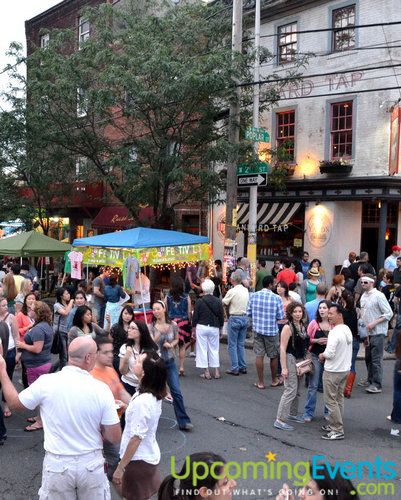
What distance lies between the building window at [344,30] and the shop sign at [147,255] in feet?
29.0

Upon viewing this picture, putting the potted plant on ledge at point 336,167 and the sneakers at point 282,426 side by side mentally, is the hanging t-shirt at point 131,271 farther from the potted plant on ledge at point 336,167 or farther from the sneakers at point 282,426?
the potted plant on ledge at point 336,167

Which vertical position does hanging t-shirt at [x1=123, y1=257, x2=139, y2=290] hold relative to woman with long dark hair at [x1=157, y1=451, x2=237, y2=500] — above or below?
above

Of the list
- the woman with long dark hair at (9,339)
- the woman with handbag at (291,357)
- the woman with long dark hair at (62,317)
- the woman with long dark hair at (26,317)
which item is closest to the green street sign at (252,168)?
the woman with long dark hair at (62,317)

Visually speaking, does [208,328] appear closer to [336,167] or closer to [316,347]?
[316,347]

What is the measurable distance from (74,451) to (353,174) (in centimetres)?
1466

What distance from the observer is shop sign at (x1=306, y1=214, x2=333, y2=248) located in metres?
17.2

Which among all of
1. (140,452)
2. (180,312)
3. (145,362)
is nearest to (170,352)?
(180,312)

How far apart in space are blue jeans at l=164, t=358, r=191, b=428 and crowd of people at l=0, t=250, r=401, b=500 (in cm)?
2

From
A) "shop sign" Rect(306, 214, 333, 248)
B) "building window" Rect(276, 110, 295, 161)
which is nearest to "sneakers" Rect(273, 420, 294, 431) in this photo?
"shop sign" Rect(306, 214, 333, 248)

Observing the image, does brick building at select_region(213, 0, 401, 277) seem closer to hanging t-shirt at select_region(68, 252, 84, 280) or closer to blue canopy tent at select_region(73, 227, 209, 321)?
blue canopy tent at select_region(73, 227, 209, 321)

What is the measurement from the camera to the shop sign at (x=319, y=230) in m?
17.2

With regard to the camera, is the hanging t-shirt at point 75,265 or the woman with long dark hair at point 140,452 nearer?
the woman with long dark hair at point 140,452

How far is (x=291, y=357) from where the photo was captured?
23.6 feet

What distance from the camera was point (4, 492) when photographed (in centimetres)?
520
